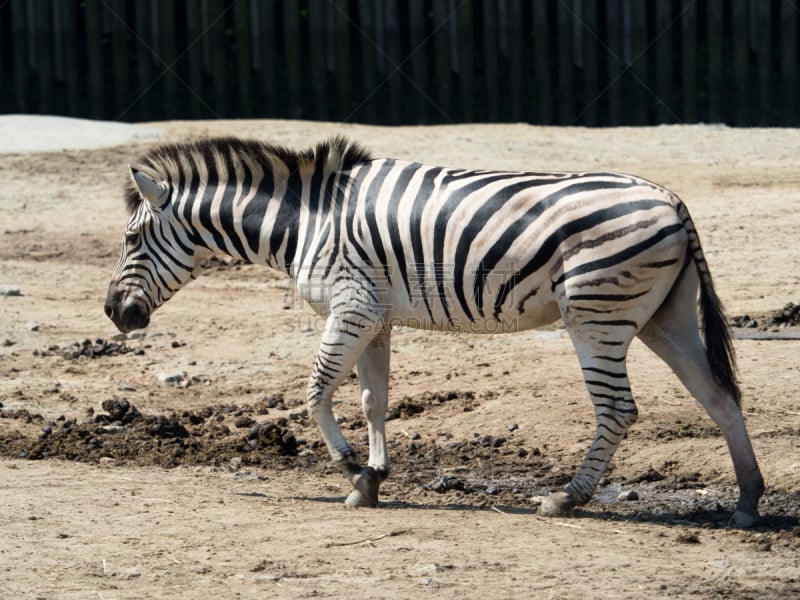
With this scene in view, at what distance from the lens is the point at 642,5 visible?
16.0 metres

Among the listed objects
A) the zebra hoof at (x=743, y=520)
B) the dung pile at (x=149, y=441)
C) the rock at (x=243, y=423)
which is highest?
the zebra hoof at (x=743, y=520)

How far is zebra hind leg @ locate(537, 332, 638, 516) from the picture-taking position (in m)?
5.98

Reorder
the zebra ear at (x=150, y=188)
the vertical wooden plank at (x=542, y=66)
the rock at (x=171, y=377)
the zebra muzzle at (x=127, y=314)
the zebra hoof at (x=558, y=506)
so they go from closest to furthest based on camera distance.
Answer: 1. the zebra hoof at (x=558, y=506)
2. the zebra ear at (x=150, y=188)
3. the zebra muzzle at (x=127, y=314)
4. the rock at (x=171, y=377)
5. the vertical wooden plank at (x=542, y=66)

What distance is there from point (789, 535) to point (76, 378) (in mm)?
5758

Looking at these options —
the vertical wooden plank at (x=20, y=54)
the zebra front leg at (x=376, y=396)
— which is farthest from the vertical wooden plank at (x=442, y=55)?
the zebra front leg at (x=376, y=396)

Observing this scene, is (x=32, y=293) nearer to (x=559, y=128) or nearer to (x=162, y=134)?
(x=162, y=134)

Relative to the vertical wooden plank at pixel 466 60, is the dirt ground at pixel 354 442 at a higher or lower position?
lower

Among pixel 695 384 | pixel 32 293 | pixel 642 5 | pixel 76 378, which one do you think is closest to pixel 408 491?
pixel 695 384

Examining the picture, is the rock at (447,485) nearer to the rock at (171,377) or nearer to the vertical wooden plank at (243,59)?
the rock at (171,377)

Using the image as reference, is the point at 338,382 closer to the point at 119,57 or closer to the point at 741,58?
the point at 119,57

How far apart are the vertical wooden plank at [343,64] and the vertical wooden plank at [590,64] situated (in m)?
3.16

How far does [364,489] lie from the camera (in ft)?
21.1

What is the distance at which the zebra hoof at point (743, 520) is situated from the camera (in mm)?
5891

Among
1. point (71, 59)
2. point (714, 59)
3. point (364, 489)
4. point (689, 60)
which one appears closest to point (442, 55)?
point (689, 60)
